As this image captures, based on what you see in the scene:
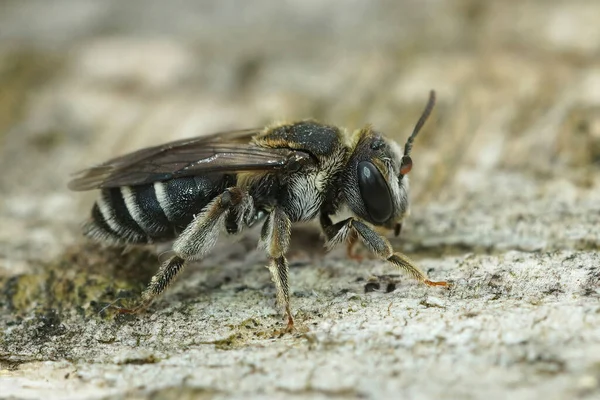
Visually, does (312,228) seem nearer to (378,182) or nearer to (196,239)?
(378,182)

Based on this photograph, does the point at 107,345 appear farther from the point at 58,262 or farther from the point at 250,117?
the point at 250,117

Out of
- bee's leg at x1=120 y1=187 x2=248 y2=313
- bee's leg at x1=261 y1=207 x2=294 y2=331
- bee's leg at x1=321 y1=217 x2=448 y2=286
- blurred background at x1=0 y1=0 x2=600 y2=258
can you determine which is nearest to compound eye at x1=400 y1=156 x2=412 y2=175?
bee's leg at x1=321 y1=217 x2=448 y2=286

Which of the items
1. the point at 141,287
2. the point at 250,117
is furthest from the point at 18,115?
the point at 141,287

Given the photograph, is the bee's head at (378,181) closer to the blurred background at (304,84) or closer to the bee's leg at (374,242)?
the bee's leg at (374,242)

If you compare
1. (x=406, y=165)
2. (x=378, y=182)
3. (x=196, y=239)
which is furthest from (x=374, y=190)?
(x=196, y=239)

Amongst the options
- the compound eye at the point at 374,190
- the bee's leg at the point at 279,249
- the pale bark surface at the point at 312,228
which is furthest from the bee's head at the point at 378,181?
the bee's leg at the point at 279,249

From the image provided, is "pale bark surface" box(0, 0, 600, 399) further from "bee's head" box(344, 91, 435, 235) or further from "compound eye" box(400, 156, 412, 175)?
"compound eye" box(400, 156, 412, 175)
